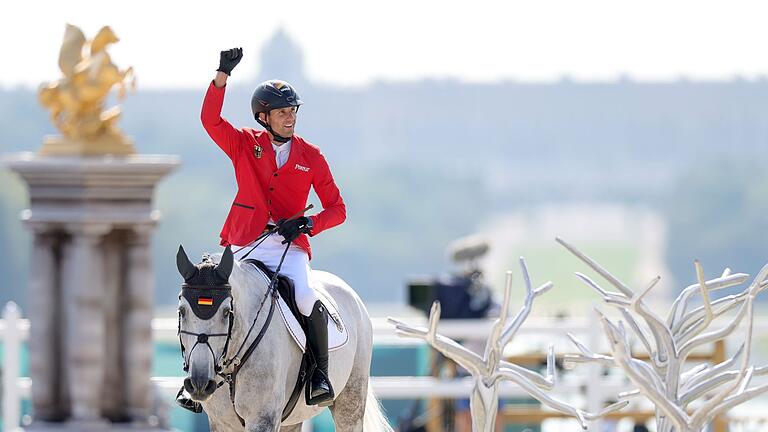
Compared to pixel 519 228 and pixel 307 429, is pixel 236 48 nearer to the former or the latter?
pixel 307 429

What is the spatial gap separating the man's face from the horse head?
0.95 metres

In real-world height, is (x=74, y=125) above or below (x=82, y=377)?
above

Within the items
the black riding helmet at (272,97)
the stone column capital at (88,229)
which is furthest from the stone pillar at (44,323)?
the black riding helmet at (272,97)

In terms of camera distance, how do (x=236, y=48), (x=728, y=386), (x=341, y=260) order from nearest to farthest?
(x=728, y=386) → (x=236, y=48) → (x=341, y=260)

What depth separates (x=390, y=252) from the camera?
6694 centimetres

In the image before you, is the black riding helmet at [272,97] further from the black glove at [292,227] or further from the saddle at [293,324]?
the saddle at [293,324]

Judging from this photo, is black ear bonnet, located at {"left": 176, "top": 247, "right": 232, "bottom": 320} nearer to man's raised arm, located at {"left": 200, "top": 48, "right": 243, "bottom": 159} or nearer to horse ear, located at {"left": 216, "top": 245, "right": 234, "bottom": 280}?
horse ear, located at {"left": 216, "top": 245, "right": 234, "bottom": 280}

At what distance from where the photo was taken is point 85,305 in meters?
14.7

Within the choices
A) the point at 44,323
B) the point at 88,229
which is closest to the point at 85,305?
the point at 44,323

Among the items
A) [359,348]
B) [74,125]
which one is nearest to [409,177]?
[74,125]

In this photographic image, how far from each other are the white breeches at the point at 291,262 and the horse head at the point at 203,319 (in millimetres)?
682

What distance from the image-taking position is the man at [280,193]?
7.73m

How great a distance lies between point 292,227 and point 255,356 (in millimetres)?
557

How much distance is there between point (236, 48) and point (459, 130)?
70.8 meters
